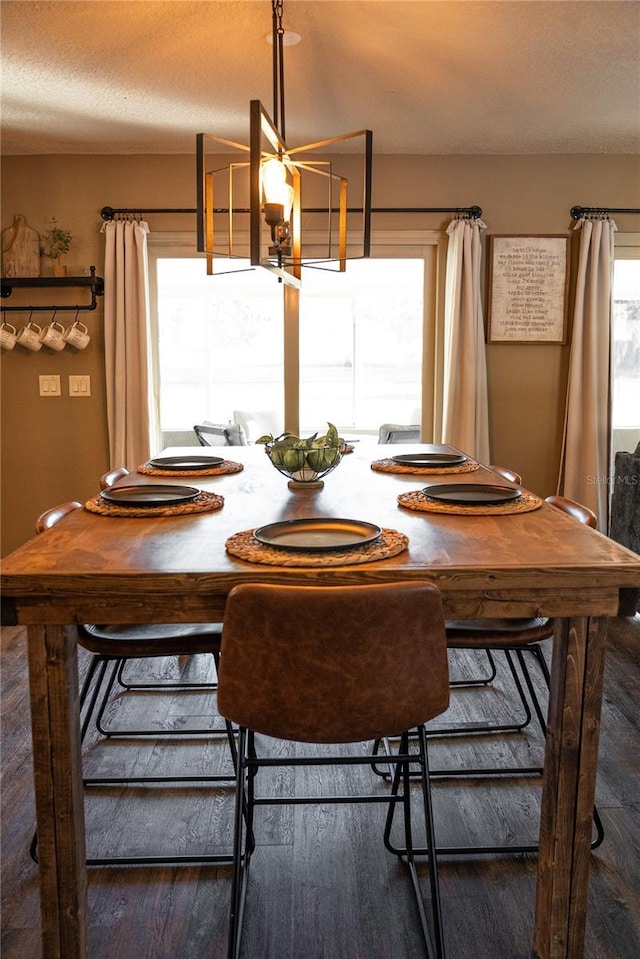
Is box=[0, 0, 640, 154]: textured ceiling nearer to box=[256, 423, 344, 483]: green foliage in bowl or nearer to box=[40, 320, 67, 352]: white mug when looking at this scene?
box=[40, 320, 67, 352]: white mug

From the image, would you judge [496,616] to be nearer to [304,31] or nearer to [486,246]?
[304,31]

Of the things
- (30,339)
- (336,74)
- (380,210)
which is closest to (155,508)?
(336,74)

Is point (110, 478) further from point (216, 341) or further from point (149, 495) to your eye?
point (216, 341)

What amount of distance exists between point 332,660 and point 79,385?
3806 mm

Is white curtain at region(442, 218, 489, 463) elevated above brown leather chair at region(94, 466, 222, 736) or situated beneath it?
elevated above

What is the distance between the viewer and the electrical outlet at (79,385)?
4707mm

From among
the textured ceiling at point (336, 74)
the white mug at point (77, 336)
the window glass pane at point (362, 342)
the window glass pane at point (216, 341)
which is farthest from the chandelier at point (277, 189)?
the window glass pane at point (362, 342)

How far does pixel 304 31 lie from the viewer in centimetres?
287

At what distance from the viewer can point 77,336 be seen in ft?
14.9

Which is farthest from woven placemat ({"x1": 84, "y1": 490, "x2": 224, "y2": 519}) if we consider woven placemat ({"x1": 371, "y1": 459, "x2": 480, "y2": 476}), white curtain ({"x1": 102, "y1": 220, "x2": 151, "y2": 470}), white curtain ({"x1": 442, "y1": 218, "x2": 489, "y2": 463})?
white curtain ({"x1": 442, "y1": 218, "x2": 489, "y2": 463})

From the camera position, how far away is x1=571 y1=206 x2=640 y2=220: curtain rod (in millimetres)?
4574

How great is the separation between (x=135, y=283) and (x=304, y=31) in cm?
206

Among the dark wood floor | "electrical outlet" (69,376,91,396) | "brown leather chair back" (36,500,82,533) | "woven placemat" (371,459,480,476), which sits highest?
"electrical outlet" (69,376,91,396)

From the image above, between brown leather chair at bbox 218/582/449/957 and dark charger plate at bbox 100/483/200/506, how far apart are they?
2.38ft
